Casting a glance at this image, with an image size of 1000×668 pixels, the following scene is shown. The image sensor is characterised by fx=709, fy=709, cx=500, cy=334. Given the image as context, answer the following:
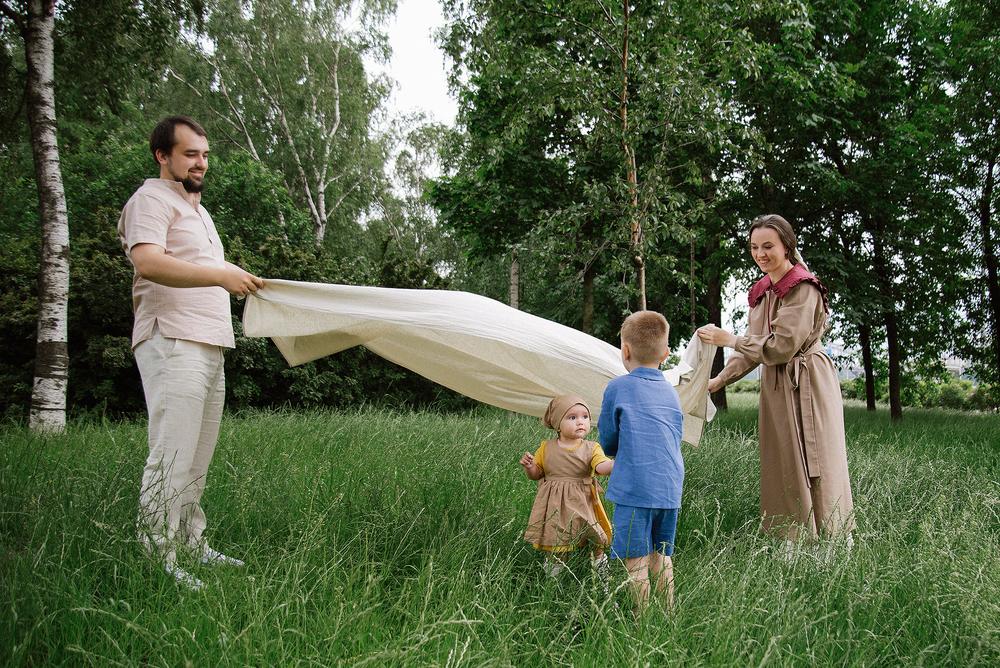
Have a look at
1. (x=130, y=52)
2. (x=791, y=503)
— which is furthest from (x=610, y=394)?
(x=130, y=52)

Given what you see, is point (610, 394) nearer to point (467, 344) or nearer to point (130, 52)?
point (467, 344)

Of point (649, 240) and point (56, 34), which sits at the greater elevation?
point (56, 34)

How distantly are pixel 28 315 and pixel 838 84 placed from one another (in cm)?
1158

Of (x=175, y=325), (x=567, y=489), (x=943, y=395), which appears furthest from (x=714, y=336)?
(x=943, y=395)

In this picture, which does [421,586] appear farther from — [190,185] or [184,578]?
[190,185]

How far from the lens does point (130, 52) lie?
9.02m

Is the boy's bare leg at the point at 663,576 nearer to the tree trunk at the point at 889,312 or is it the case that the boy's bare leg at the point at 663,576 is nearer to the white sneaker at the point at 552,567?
the white sneaker at the point at 552,567

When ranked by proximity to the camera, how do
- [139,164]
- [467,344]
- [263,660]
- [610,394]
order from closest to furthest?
[263,660] → [610,394] → [467,344] → [139,164]

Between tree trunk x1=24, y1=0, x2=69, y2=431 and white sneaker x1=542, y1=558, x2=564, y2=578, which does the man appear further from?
tree trunk x1=24, y1=0, x2=69, y2=431

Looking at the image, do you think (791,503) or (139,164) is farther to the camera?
(139,164)

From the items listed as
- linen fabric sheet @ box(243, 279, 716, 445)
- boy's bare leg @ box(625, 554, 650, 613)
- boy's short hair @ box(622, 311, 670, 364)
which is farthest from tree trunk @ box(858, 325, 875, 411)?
boy's bare leg @ box(625, 554, 650, 613)

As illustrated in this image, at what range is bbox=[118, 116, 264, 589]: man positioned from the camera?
280 centimetres

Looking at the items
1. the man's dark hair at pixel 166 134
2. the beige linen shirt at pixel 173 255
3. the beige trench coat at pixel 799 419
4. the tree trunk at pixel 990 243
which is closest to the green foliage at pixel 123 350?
the beige linen shirt at pixel 173 255

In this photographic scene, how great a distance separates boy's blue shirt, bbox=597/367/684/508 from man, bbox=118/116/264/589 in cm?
154
